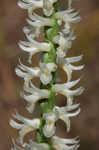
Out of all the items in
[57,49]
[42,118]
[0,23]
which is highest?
[57,49]

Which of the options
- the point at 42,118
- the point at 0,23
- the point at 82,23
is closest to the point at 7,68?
the point at 0,23

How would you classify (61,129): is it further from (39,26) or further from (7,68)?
(39,26)

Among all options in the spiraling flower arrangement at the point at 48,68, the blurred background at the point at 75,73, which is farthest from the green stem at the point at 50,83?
the blurred background at the point at 75,73

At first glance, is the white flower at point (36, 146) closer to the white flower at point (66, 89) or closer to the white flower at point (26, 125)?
the white flower at point (26, 125)

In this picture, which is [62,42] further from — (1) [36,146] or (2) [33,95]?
(1) [36,146]

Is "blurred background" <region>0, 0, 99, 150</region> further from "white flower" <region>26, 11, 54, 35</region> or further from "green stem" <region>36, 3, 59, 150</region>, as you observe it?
"white flower" <region>26, 11, 54, 35</region>

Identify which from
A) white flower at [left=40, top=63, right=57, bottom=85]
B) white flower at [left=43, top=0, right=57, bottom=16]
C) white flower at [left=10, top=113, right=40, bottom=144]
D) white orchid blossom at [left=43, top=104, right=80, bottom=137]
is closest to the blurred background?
white flower at [left=10, top=113, right=40, bottom=144]
